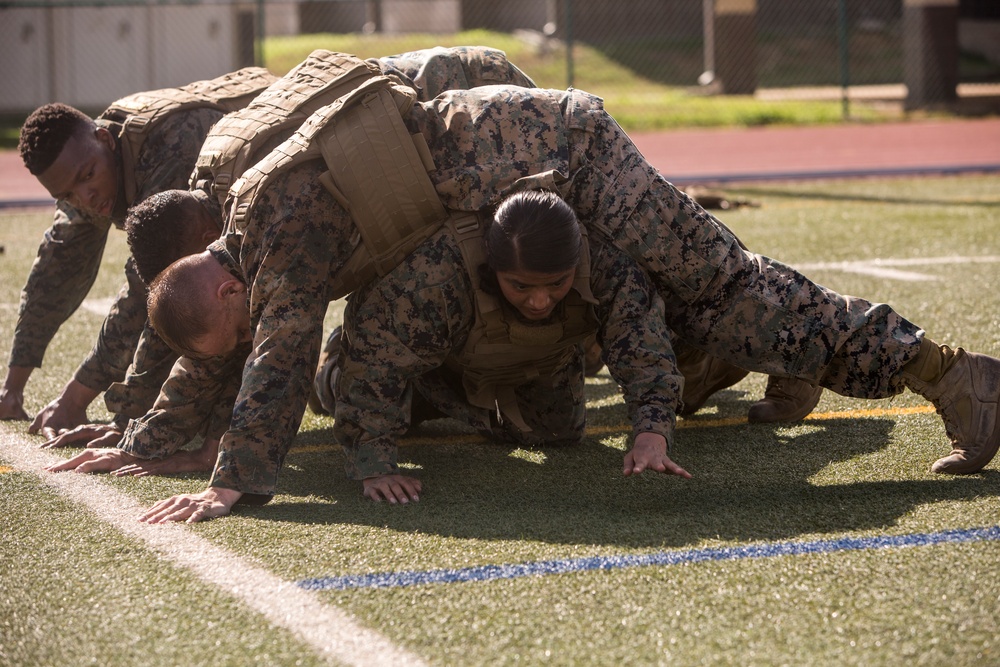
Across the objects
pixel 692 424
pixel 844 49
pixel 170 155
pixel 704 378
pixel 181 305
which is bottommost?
pixel 692 424

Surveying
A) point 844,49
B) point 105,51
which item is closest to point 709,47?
point 844,49

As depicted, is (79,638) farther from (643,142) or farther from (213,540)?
(643,142)

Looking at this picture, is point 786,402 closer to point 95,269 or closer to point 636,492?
point 636,492

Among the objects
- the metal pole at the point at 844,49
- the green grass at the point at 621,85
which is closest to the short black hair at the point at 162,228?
the green grass at the point at 621,85

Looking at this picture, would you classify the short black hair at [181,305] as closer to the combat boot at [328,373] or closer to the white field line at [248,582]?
the white field line at [248,582]

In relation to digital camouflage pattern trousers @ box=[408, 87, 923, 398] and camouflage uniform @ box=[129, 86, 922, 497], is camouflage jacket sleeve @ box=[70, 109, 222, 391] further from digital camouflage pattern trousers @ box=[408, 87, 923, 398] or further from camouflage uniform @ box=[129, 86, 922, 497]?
digital camouflage pattern trousers @ box=[408, 87, 923, 398]

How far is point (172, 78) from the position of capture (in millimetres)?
19453

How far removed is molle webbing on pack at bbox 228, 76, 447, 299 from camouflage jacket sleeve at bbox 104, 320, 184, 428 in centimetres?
80

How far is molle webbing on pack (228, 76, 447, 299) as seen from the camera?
351 cm

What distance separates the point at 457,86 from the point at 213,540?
1913 mm

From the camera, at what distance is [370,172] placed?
11.5 feet

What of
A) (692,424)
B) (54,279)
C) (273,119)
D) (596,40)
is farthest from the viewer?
(596,40)

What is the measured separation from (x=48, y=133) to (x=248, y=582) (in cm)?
214

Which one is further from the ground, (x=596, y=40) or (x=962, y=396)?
(x=596, y=40)
